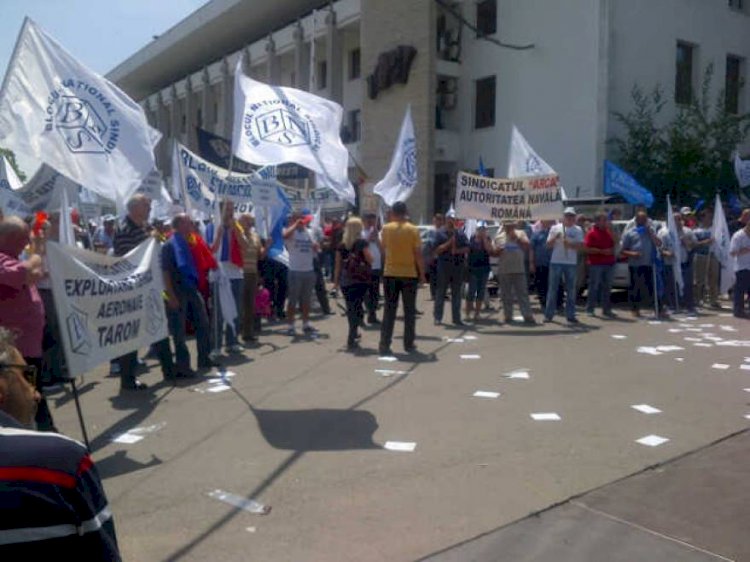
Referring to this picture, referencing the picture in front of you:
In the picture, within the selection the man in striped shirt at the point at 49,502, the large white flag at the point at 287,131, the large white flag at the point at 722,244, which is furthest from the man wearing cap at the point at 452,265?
the man in striped shirt at the point at 49,502

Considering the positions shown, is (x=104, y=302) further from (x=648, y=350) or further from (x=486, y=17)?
(x=486, y=17)

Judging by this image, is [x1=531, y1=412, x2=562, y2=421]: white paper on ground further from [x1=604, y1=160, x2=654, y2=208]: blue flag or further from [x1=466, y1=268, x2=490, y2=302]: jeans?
[x1=604, y1=160, x2=654, y2=208]: blue flag

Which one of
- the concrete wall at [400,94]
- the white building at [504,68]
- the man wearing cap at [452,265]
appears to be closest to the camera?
the man wearing cap at [452,265]

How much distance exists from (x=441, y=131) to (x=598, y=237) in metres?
17.1

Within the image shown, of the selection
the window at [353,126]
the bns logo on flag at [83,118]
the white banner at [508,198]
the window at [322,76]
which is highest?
the window at [322,76]

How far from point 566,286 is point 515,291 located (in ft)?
2.71

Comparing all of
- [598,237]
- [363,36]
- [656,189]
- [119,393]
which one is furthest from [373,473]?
[363,36]

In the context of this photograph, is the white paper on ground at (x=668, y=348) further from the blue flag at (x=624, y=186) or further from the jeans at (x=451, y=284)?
the blue flag at (x=624, y=186)

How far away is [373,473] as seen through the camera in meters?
5.32

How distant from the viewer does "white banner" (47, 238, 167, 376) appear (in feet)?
17.5

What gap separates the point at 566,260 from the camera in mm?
12680

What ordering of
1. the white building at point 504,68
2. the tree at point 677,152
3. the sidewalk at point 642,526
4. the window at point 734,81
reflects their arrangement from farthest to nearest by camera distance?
the window at point 734,81 → the white building at point 504,68 → the tree at point 677,152 → the sidewalk at point 642,526

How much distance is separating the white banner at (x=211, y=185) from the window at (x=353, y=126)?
23.4m

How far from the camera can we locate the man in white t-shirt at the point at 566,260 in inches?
494
